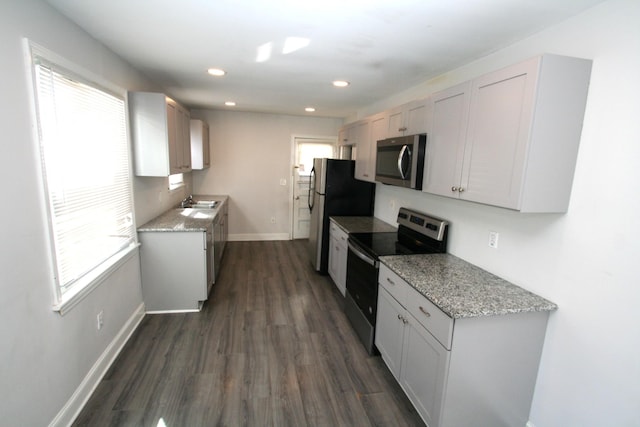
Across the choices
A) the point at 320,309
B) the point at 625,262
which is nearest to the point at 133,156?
the point at 320,309

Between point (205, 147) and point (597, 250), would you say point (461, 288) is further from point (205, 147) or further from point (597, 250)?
point (205, 147)

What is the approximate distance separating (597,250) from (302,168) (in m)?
4.85

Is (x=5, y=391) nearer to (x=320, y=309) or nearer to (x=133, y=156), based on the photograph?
(x=133, y=156)

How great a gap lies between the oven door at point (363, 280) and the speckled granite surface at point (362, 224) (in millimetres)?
356

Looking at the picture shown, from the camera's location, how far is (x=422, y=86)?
9.75ft

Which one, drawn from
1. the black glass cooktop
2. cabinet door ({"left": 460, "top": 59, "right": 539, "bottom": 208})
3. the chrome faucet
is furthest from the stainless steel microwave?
the chrome faucet

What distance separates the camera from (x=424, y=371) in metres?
1.82

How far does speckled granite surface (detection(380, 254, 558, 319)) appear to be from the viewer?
5.30ft

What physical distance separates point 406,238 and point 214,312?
2.16 m

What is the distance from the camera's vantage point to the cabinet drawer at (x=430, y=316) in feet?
5.28

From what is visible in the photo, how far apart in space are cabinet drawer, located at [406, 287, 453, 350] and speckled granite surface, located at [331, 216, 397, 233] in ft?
4.57

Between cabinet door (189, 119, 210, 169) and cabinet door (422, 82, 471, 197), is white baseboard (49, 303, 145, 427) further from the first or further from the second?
cabinet door (422, 82, 471, 197)

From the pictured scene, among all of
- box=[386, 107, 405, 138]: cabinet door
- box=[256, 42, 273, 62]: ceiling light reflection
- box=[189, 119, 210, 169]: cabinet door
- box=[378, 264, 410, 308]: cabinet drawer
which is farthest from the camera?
box=[189, 119, 210, 169]: cabinet door

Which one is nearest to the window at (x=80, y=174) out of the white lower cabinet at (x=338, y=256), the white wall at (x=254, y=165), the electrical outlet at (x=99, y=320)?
the electrical outlet at (x=99, y=320)
